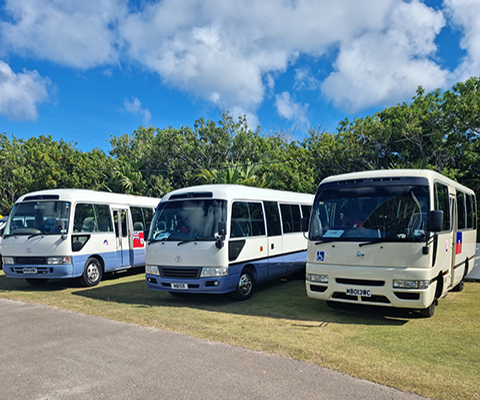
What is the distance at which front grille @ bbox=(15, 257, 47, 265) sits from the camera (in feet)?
38.3

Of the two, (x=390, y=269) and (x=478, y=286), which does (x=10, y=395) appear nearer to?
(x=390, y=269)

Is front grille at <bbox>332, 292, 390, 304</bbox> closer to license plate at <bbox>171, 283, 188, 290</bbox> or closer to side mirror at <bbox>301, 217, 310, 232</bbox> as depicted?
side mirror at <bbox>301, 217, 310, 232</bbox>

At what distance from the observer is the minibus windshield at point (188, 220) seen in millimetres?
9664

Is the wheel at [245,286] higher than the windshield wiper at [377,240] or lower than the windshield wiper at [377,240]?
lower

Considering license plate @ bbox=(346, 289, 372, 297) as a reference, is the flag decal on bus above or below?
above

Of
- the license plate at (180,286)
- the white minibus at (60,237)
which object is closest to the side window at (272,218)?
the license plate at (180,286)

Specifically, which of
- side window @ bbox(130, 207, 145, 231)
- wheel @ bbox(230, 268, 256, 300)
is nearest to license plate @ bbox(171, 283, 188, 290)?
wheel @ bbox(230, 268, 256, 300)

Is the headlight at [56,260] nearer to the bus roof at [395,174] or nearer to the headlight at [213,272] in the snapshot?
the headlight at [213,272]

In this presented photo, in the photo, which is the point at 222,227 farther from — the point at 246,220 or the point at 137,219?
the point at 137,219

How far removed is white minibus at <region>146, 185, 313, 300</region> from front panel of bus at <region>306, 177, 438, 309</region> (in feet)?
6.67

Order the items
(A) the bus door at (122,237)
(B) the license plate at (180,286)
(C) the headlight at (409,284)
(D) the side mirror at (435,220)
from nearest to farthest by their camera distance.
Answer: (D) the side mirror at (435,220) → (C) the headlight at (409,284) → (B) the license plate at (180,286) → (A) the bus door at (122,237)

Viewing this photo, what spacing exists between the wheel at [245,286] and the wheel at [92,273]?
4736 mm

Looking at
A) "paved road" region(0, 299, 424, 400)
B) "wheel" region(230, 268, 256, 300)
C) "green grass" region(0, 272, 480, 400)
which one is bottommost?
"paved road" region(0, 299, 424, 400)

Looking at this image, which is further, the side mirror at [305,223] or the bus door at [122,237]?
the bus door at [122,237]
